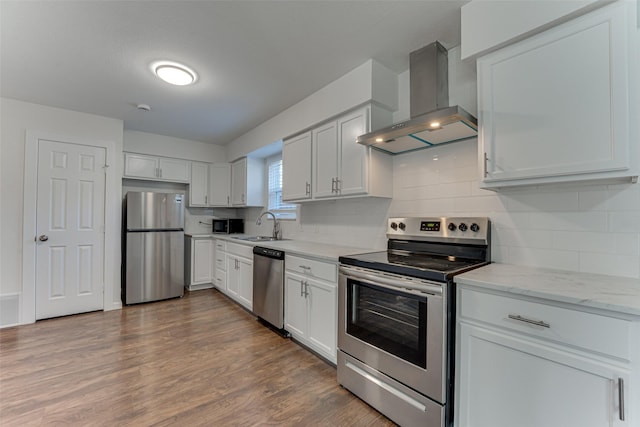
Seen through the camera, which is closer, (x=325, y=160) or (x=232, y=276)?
(x=325, y=160)

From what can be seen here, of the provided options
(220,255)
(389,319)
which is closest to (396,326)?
(389,319)

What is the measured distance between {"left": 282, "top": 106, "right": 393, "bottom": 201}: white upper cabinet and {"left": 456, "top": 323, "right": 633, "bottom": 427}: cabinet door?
4.51ft

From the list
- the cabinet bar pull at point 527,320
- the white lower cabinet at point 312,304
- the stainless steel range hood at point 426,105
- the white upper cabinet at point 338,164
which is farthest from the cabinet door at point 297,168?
the cabinet bar pull at point 527,320

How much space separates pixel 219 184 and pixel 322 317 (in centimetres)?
350

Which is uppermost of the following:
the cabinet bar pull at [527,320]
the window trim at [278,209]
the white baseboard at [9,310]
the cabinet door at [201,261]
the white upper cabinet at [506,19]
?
the white upper cabinet at [506,19]

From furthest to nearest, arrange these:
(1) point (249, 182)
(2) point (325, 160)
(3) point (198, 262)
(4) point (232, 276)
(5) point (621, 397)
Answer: (3) point (198, 262), (1) point (249, 182), (4) point (232, 276), (2) point (325, 160), (5) point (621, 397)

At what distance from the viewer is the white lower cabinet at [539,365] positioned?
1.04 metres

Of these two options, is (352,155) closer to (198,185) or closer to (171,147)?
(198,185)

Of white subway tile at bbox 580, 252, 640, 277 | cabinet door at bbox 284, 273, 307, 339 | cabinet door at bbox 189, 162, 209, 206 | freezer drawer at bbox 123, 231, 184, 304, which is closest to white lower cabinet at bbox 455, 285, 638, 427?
white subway tile at bbox 580, 252, 640, 277

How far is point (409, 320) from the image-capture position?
5.39 ft

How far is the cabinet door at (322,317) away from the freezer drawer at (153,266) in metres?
2.73

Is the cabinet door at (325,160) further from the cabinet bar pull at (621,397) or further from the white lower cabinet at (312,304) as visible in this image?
the cabinet bar pull at (621,397)

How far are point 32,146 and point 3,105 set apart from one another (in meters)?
0.50

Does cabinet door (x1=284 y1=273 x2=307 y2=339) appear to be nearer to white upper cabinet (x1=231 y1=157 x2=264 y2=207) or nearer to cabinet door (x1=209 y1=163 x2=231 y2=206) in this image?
white upper cabinet (x1=231 y1=157 x2=264 y2=207)
